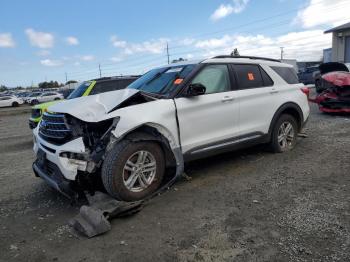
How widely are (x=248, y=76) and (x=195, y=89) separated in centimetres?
140

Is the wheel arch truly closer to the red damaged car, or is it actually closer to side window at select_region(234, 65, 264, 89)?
side window at select_region(234, 65, 264, 89)

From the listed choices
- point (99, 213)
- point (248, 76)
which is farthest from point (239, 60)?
point (99, 213)

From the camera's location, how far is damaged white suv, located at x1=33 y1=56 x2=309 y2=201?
4.04 metres

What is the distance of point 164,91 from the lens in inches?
194

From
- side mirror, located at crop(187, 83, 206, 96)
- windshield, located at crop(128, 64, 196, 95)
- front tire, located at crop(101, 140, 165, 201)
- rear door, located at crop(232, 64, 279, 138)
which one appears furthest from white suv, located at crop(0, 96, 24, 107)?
front tire, located at crop(101, 140, 165, 201)

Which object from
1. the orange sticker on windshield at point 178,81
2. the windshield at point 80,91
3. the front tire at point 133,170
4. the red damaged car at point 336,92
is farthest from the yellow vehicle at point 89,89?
the red damaged car at point 336,92

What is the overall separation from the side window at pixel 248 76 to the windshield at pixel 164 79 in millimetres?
901

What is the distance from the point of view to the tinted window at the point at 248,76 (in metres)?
5.60

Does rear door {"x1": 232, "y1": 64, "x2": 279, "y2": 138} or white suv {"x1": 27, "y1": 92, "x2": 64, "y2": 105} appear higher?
rear door {"x1": 232, "y1": 64, "x2": 279, "y2": 138}

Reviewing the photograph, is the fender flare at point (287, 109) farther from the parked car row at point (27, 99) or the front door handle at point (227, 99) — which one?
the parked car row at point (27, 99)

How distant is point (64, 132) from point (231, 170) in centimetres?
269

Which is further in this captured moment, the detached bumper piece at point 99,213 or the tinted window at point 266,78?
the tinted window at point 266,78

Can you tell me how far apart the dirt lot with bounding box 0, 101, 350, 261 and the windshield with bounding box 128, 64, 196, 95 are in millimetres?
1438

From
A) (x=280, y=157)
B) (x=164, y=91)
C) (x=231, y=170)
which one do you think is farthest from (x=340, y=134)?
(x=164, y=91)
